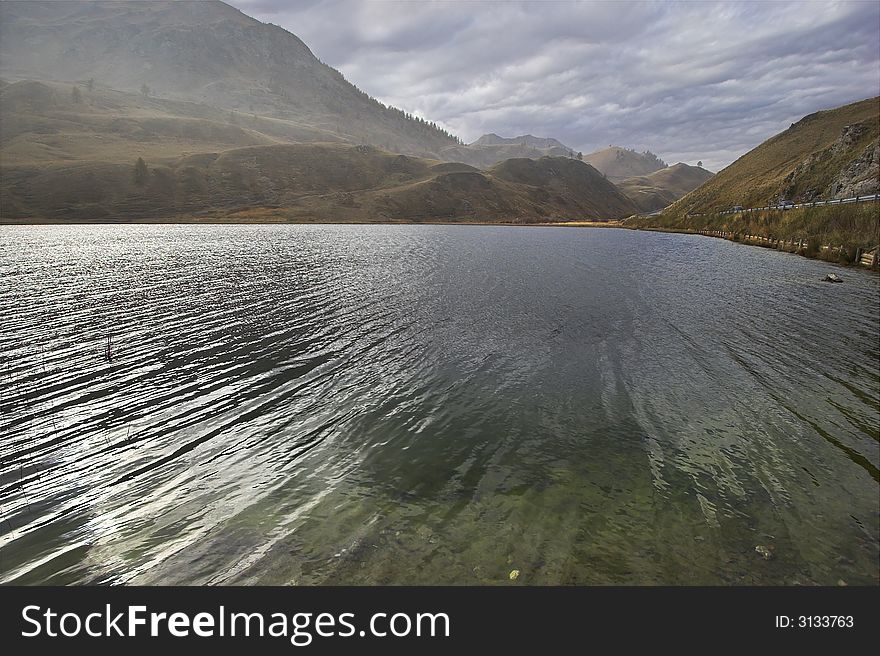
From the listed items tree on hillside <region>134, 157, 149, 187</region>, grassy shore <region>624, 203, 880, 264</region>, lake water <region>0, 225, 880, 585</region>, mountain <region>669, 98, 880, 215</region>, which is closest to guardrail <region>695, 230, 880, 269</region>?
grassy shore <region>624, 203, 880, 264</region>

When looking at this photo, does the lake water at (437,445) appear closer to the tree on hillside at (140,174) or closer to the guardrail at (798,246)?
the guardrail at (798,246)

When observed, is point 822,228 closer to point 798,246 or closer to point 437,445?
point 798,246

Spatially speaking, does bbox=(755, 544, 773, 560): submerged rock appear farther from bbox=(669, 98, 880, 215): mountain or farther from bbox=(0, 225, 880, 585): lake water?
bbox=(669, 98, 880, 215): mountain

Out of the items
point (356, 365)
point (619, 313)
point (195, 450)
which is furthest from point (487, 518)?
point (619, 313)

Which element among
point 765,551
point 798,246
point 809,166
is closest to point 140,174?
point 798,246

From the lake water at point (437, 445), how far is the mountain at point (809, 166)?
68258 mm

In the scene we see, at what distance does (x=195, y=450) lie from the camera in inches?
491

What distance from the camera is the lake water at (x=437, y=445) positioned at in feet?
28.1

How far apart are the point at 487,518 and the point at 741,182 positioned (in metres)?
172

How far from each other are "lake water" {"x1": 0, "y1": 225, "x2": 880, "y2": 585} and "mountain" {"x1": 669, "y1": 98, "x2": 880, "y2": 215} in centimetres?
6826

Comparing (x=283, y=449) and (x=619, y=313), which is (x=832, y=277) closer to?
(x=619, y=313)

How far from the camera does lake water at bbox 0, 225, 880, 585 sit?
Result: 857 cm

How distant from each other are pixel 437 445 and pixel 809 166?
5020 inches

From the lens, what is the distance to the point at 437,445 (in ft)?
42.5
